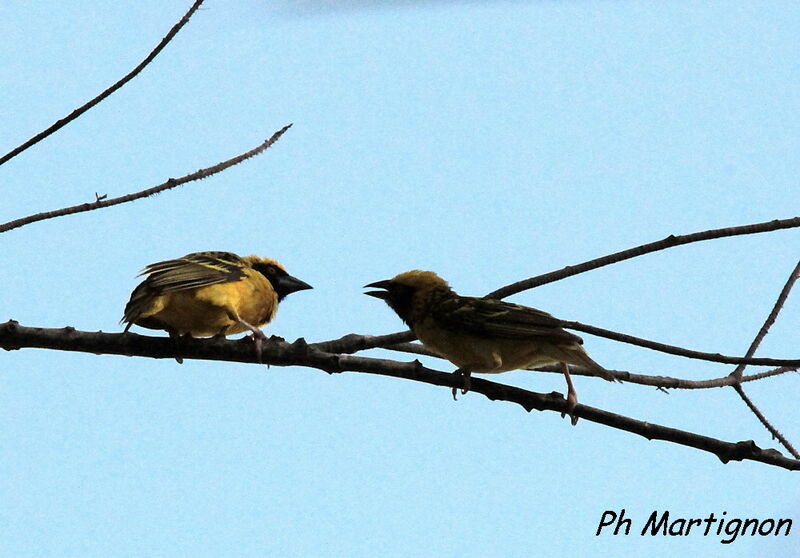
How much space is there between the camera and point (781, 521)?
371cm

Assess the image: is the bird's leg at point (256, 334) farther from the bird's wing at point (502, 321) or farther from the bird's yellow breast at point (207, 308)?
the bird's wing at point (502, 321)

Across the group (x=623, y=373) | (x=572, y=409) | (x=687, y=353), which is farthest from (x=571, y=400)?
(x=623, y=373)

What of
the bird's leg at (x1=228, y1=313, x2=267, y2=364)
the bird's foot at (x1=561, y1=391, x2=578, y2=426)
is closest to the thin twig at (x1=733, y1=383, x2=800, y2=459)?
the bird's foot at (x1=561, y1=391, x2=578, y2=426)

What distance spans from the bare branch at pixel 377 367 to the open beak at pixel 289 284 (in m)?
2.26

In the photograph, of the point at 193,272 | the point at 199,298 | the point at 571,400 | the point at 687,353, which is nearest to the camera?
the point at 687,353

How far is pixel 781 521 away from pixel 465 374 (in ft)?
4.70

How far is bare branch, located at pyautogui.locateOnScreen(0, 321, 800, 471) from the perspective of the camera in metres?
3.35

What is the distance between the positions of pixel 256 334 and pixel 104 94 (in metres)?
1.38

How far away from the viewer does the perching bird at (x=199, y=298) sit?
15.0 ft

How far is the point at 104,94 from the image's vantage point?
3.32 meters

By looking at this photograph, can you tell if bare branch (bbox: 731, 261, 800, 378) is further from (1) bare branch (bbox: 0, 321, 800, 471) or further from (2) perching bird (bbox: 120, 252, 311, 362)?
(2) perching bird (bbox: 120, 252, 311, 362)

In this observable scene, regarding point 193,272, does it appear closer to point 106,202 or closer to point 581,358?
point 106,202

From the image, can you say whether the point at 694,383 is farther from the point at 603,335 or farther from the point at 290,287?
the point at 290,287

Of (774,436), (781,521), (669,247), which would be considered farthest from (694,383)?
(669,247)
